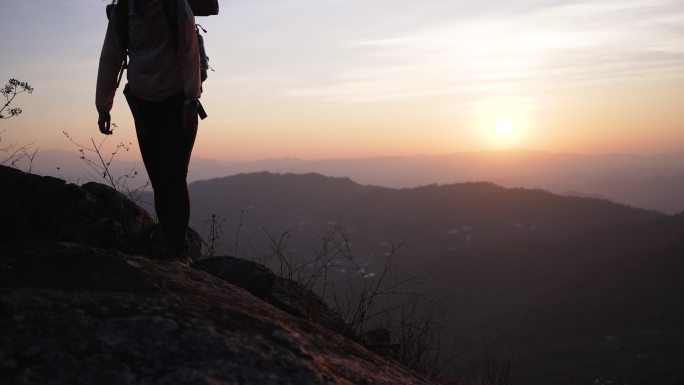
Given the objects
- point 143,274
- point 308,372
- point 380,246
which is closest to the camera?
point 308,372

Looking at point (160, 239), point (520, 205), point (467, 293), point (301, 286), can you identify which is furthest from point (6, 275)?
point (520, 205)

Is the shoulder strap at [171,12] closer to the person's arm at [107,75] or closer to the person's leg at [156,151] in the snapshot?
the person's arm at [107,75]

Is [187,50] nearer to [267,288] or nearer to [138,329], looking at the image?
[267,288]

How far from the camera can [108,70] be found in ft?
13.3

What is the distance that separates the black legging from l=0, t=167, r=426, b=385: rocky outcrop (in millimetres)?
693

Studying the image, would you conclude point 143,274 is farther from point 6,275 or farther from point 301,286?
point 301,286

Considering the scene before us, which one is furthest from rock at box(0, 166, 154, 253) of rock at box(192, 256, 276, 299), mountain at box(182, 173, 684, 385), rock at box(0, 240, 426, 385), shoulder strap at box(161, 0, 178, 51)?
mountain at box(182, 173, 684, 385)

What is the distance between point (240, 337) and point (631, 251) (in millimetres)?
134291

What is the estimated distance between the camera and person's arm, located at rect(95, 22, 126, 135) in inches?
158

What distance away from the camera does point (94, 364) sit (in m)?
1.96

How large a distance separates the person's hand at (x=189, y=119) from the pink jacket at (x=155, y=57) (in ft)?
0.31

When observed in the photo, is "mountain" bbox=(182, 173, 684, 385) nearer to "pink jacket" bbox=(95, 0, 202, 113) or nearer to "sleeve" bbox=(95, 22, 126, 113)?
"sleeve" bbox=(95, 22, 126, 113)

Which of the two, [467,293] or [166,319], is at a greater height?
[166,319]

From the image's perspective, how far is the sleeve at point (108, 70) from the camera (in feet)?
13.2
